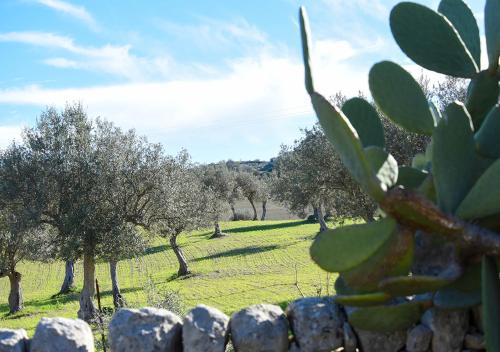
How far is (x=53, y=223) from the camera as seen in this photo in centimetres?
1572

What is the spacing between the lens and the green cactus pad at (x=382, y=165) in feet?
6.90

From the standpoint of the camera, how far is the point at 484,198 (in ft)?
7.10

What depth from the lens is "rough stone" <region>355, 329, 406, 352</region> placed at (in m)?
3.24

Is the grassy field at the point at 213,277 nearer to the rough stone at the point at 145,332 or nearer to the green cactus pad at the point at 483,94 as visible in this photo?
the rough stone at the point at 145,332

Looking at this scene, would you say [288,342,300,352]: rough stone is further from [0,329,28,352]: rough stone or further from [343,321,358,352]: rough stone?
→ [0,329,28,352]: rough stone

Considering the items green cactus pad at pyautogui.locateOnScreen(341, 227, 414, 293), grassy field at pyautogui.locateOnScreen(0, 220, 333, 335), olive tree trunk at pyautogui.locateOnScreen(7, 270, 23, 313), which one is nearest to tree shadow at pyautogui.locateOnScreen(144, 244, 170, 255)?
grassy field at pyautogui.locateOnScreen(0, 220, 333, 335)

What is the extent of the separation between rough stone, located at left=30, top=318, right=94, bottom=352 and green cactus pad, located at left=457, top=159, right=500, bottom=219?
229 centimetres

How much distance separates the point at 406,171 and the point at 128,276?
25.6 meters

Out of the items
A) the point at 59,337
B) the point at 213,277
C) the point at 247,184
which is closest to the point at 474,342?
the point at 59,337

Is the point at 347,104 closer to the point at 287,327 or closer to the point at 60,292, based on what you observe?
the point at 287,327

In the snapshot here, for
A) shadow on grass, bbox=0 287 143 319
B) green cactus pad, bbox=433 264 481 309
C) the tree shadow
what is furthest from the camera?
the tree shadow

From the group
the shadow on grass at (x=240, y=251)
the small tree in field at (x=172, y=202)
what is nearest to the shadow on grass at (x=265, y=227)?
the shadow on grass at (x=240, y=251)

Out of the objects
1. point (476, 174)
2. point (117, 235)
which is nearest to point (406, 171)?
point (476, 174)

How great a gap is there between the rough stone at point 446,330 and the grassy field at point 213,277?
5038 mm
